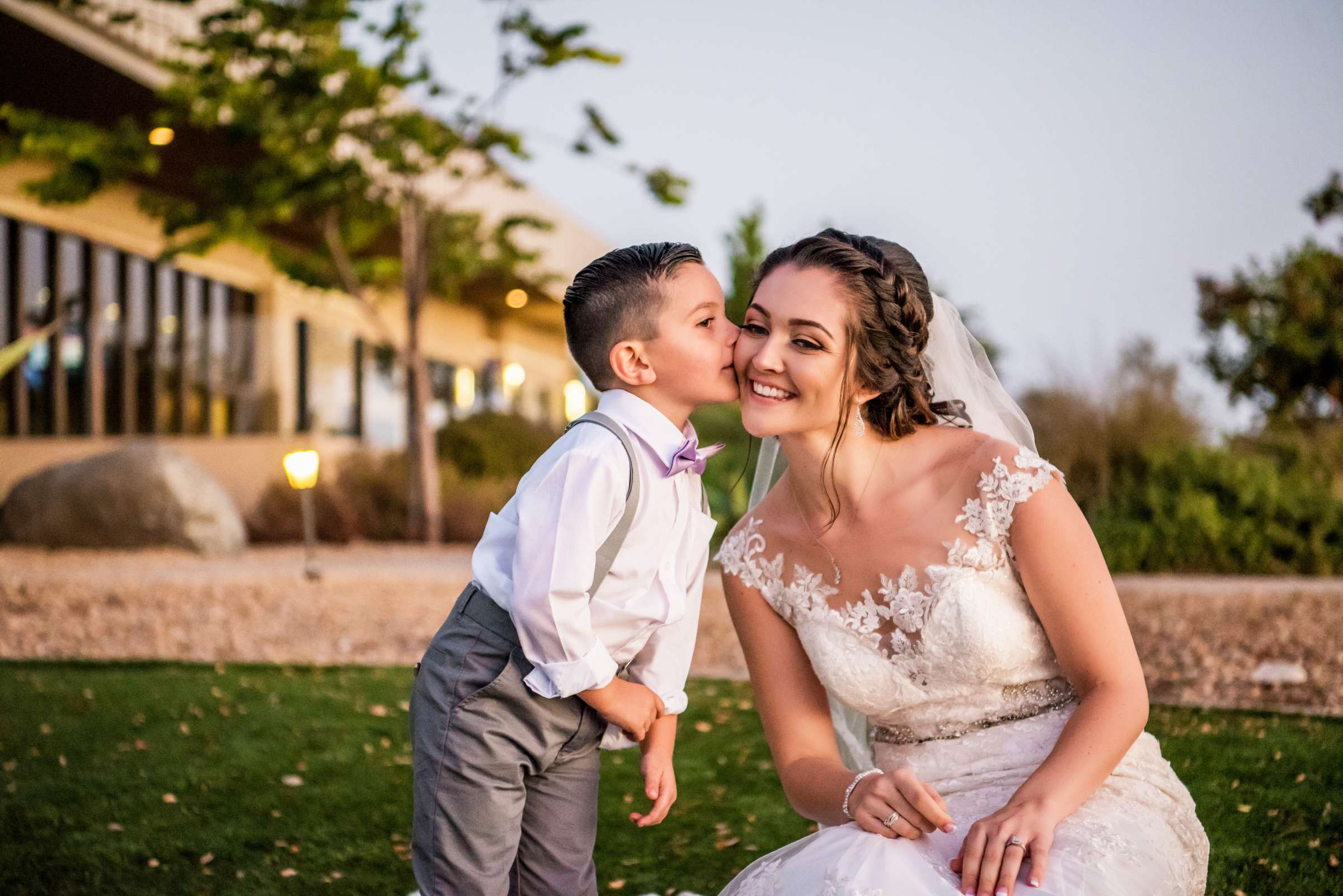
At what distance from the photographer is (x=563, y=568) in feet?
7.50

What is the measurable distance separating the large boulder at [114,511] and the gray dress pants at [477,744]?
35.0ft

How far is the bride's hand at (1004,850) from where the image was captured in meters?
2.02

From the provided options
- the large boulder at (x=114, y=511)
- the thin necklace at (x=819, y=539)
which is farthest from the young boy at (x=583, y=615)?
the large boulder at (x=114, y=511)

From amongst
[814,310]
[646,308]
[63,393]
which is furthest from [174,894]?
[63,393]

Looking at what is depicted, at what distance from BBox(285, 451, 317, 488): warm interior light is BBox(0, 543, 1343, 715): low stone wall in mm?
912

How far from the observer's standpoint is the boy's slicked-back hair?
8.51ft

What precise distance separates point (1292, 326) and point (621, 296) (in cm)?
1629

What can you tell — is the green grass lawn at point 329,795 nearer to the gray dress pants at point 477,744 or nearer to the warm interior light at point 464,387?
the gray dress pants at point 477,744

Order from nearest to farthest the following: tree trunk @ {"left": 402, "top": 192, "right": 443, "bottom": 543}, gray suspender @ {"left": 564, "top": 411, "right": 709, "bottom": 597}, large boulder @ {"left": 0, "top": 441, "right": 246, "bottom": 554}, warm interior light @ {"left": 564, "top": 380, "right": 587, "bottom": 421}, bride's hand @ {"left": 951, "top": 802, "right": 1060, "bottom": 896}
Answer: bride's hand @ {"left": 951, "top": 802, "right": 1060, "bottom": 896}, gray suspender @ {"left": 564, "top": 411, "right": 709, "bottom": 597}, large boulder @ {"left": 0, "top": 441, "right": 246, "bottom": 554}, warm interior light @ {"left": 564, "top": 380, "right": 587, "bottom": 421}, tree trunk @ {"left": 402, "top": 192, "right": 443, "bottom": 543}

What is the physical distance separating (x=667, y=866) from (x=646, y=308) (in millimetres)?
2241

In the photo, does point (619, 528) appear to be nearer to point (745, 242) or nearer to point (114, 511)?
point (114, 511)

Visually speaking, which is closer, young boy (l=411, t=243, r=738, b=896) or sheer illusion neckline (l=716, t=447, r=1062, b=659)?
young boy (l=411, t=243, r=738, b=896)

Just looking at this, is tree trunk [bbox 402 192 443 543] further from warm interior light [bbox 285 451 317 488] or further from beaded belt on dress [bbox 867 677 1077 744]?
beaded belt on dress [bbox 867 677 1077 744]

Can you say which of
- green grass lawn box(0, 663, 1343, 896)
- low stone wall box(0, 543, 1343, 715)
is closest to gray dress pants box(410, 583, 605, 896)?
green grass lawn box(0, 663, 1343, 896)
